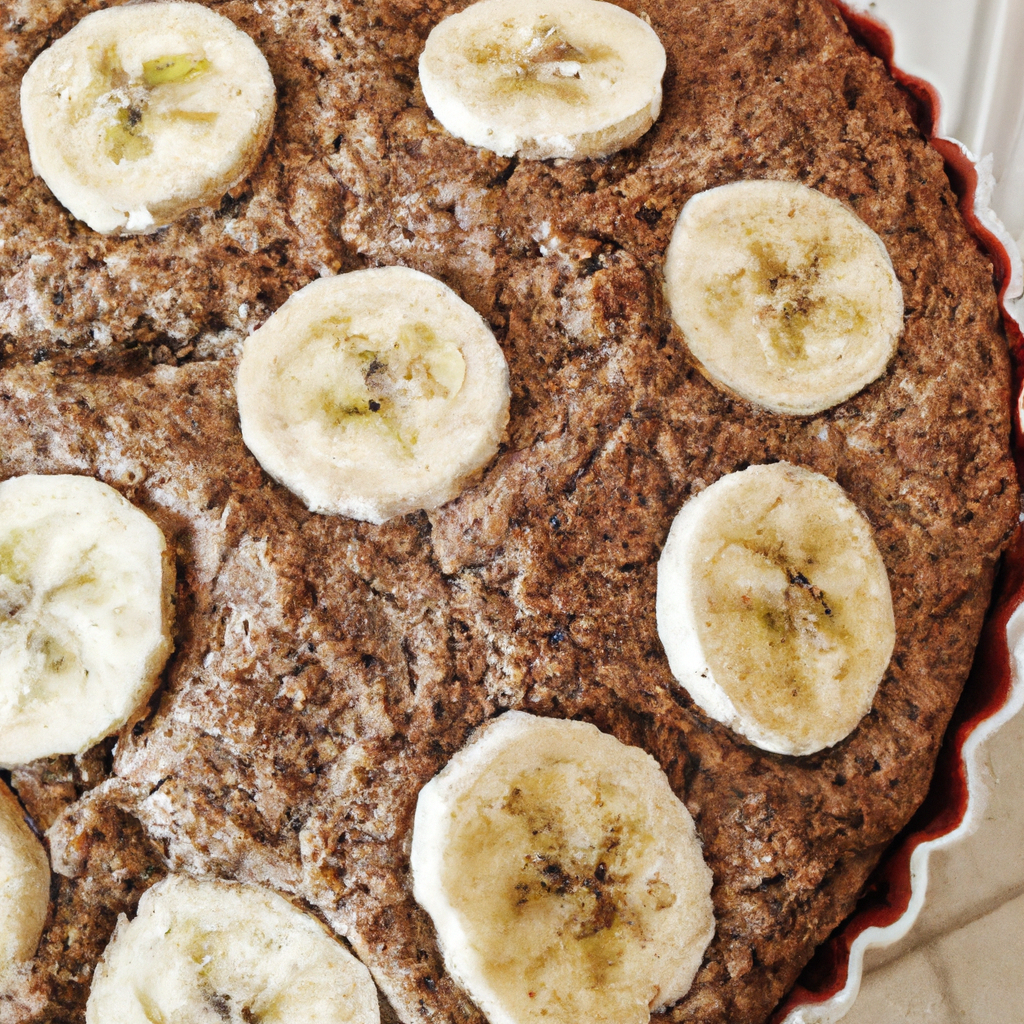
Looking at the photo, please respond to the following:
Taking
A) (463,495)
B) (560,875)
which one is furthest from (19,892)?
(463,495)

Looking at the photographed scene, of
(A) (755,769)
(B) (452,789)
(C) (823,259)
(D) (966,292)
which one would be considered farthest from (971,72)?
(B) (452,789)

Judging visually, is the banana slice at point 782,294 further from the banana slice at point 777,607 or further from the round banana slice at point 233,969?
the round banana slice at point 233,969

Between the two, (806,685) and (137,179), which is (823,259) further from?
(137,179)

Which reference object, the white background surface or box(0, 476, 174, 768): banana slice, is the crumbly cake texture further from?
the white background surface

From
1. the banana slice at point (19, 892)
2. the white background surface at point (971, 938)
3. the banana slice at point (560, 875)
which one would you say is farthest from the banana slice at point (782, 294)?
the banana slice at point (19, 892)

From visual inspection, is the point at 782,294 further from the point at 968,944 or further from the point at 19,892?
the point at 968,944
